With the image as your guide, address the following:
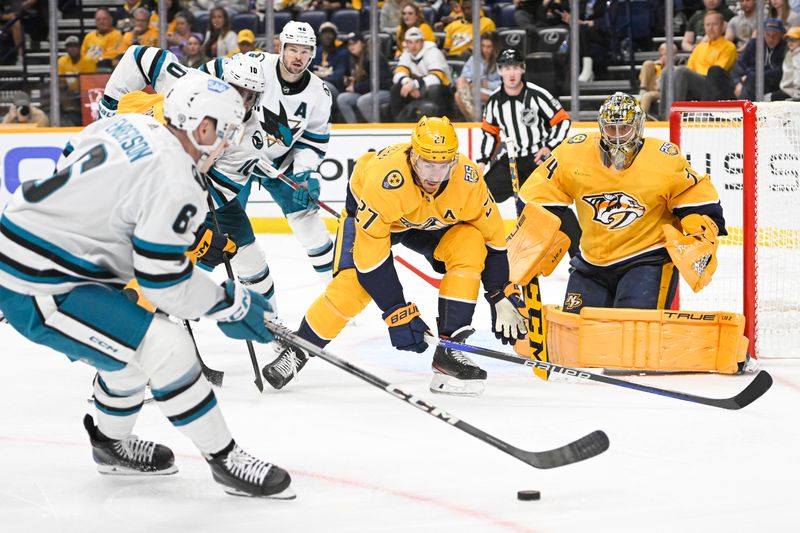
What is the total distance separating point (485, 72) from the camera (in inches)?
311

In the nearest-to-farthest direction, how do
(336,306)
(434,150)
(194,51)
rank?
(434,150)
(336,306)
(194,51)

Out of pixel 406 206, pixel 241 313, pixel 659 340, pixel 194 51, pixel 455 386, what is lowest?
pixel 455 386

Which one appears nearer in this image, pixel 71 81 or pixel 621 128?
pixel 621 128

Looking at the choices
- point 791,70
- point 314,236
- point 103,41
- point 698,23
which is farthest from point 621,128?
point 103,41

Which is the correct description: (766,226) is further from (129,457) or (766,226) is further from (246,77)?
(129,457)

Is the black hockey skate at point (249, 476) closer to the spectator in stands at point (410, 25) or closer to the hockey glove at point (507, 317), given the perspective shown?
the hockey glove at point (507, 317)

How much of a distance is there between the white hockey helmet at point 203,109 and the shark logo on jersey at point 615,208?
180cm

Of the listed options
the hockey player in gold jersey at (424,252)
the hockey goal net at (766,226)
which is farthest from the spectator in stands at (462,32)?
the hockey player in gold jersey at (424,252)

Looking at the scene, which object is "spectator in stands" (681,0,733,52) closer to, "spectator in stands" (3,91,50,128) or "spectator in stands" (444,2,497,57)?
"spectator in stands" (444,2,497,57)

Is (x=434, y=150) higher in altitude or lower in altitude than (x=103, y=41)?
lower

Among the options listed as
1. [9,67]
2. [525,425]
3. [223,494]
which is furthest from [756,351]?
[9,67]

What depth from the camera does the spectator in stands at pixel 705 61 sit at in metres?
7.56

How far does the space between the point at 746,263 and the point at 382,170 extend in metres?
1.47

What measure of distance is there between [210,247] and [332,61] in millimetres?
4714
